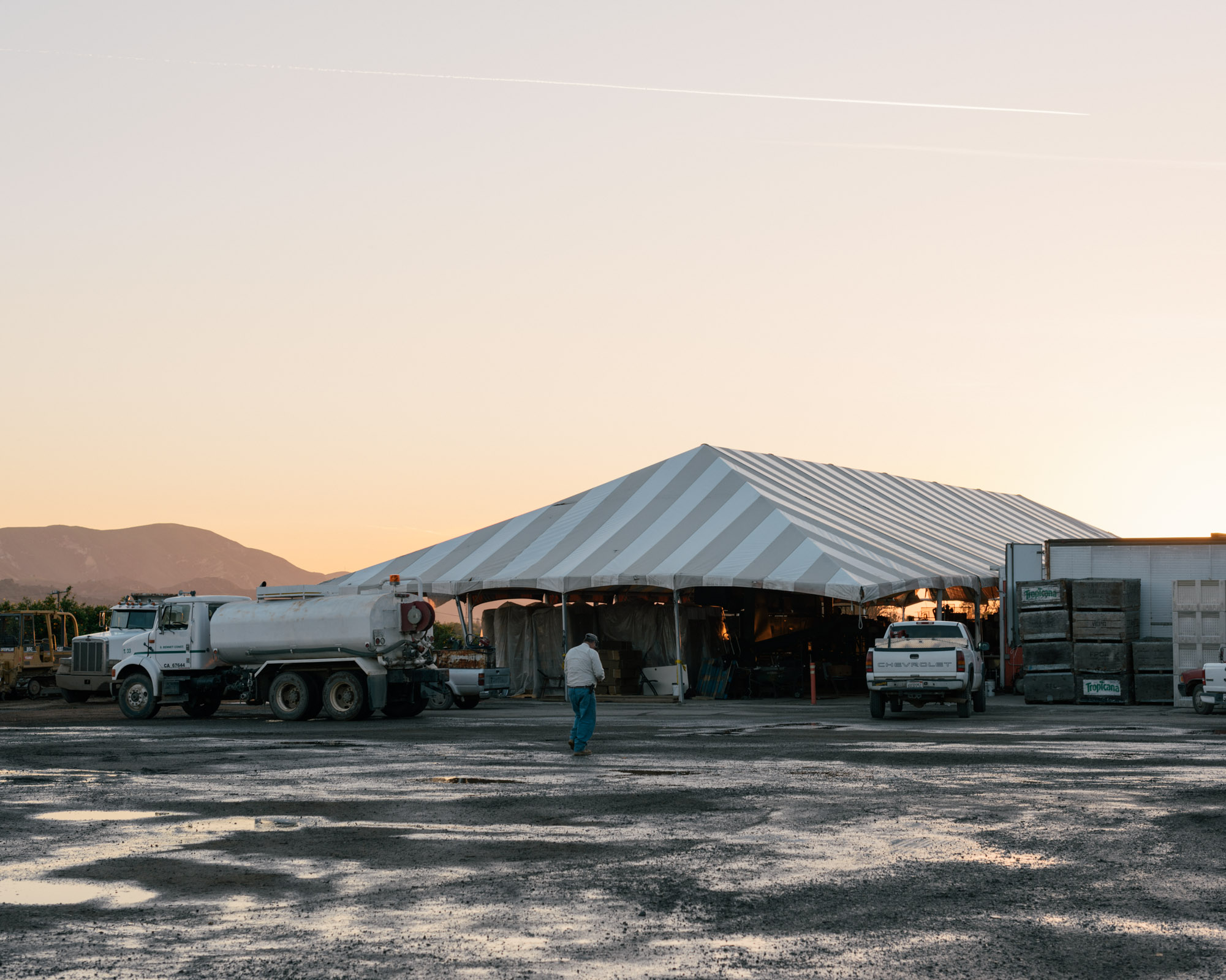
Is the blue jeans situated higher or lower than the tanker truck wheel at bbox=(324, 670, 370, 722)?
higher

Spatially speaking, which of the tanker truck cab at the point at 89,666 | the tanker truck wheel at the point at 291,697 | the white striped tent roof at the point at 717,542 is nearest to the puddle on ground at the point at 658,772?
the tanker truck wheel at the point at 291,697

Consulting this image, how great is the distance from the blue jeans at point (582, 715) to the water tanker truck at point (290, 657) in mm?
8995

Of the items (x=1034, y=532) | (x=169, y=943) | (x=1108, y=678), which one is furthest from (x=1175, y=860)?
(x=1034, y=532)

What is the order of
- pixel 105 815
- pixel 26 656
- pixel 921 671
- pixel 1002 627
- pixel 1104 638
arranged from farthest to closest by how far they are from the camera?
pixel 26 656
pixel 1002 627
pixel 1104 638
pixel 921 671
pixel 105 815

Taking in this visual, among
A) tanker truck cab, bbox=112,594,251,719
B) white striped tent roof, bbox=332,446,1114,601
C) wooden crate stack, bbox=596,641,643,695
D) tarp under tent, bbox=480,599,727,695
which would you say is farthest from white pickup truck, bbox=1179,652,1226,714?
A: tanker truck cab, bbox=112,594,251,719

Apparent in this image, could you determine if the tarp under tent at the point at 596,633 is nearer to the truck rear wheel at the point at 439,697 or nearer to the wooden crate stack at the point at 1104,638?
the truck rear wheel at the point at 439,697

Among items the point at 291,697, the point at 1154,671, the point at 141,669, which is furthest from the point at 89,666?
the point at 1154,671

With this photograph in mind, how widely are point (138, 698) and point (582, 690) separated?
45.0 feet

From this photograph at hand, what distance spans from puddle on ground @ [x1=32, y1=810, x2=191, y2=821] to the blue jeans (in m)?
6.46

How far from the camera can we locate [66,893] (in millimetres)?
8391

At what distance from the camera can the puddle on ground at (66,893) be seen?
26.7 feet

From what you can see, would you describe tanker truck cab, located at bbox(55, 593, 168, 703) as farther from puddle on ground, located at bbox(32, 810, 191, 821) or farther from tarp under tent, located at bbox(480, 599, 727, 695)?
puddle on ground, located at bbox(32, 810, 191, 821)

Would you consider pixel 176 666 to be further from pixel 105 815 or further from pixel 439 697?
pixel 105 815

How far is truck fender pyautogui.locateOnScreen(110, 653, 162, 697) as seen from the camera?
90.8ft
